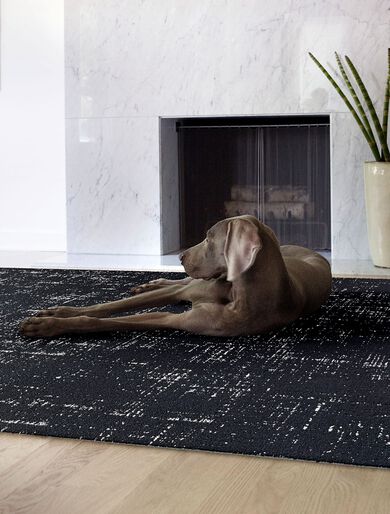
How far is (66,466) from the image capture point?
1.77m

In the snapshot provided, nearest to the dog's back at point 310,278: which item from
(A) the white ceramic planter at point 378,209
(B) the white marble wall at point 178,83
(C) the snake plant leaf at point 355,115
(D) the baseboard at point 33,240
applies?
(A) the white ceramic planter at point 378,209

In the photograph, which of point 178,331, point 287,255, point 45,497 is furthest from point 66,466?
point 287,255

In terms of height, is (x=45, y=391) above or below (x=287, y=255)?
below

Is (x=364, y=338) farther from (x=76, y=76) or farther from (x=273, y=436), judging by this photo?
(x=76, y=76)

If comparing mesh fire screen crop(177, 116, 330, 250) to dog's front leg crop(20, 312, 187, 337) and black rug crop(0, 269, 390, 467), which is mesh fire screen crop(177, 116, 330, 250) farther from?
dog's front leg crop(20, 312, 187, 337)

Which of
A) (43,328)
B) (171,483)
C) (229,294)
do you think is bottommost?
(171,483)

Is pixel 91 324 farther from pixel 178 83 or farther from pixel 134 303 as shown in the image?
pixel 178 83

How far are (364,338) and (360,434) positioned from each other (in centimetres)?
100

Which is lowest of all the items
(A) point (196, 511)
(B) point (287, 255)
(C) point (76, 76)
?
(A) point (196, 511)

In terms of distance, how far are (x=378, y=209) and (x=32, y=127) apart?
2.49 metres

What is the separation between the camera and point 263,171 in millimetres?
5527

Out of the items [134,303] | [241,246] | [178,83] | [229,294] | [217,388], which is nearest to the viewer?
[217,388]

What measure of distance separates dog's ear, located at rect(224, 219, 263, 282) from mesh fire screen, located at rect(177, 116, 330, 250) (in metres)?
2.80

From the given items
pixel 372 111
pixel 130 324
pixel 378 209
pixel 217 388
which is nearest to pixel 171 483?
pixel 217 388
